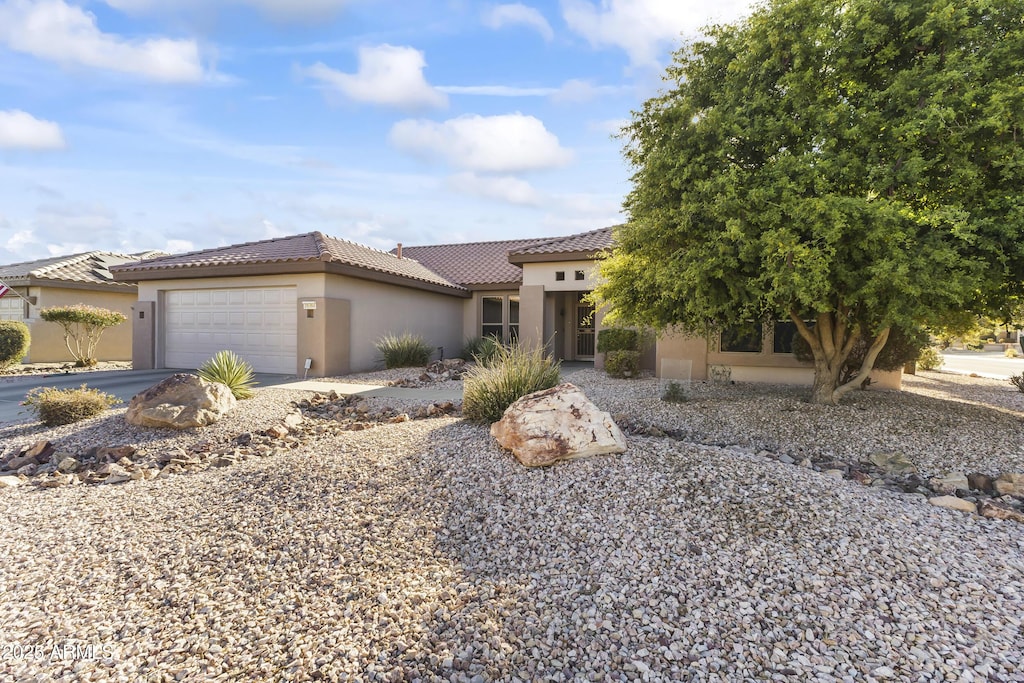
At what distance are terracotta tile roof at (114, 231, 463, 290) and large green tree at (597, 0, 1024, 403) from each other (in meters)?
8.31

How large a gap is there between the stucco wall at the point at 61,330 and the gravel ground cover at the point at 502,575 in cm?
1644

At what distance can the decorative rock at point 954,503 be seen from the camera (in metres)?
4.63

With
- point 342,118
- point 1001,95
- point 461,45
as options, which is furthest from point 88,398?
point 1001,95

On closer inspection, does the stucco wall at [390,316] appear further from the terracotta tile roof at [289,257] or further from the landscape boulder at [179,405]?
the landscape boulder at [179,405]

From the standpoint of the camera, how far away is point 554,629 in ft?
9.64

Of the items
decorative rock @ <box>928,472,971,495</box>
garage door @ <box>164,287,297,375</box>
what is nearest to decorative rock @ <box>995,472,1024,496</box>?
decorative rock @ <box>928,472,971,495</box>

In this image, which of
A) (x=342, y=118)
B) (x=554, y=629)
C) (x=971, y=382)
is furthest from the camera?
(x=971, y=382)

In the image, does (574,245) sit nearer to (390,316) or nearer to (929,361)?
(390,316)

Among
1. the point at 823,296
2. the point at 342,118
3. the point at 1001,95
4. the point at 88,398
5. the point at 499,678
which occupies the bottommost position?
the point at 499,678

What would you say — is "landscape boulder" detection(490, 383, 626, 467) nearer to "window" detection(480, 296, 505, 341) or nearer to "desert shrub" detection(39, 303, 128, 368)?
"window" detection(480, 296, 505, 341)

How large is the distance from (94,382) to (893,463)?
1474cm

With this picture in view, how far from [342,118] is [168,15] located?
3949 mm

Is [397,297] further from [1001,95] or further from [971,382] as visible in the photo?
[971,382]

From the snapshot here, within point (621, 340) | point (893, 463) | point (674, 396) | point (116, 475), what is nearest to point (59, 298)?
point (116, 475)
